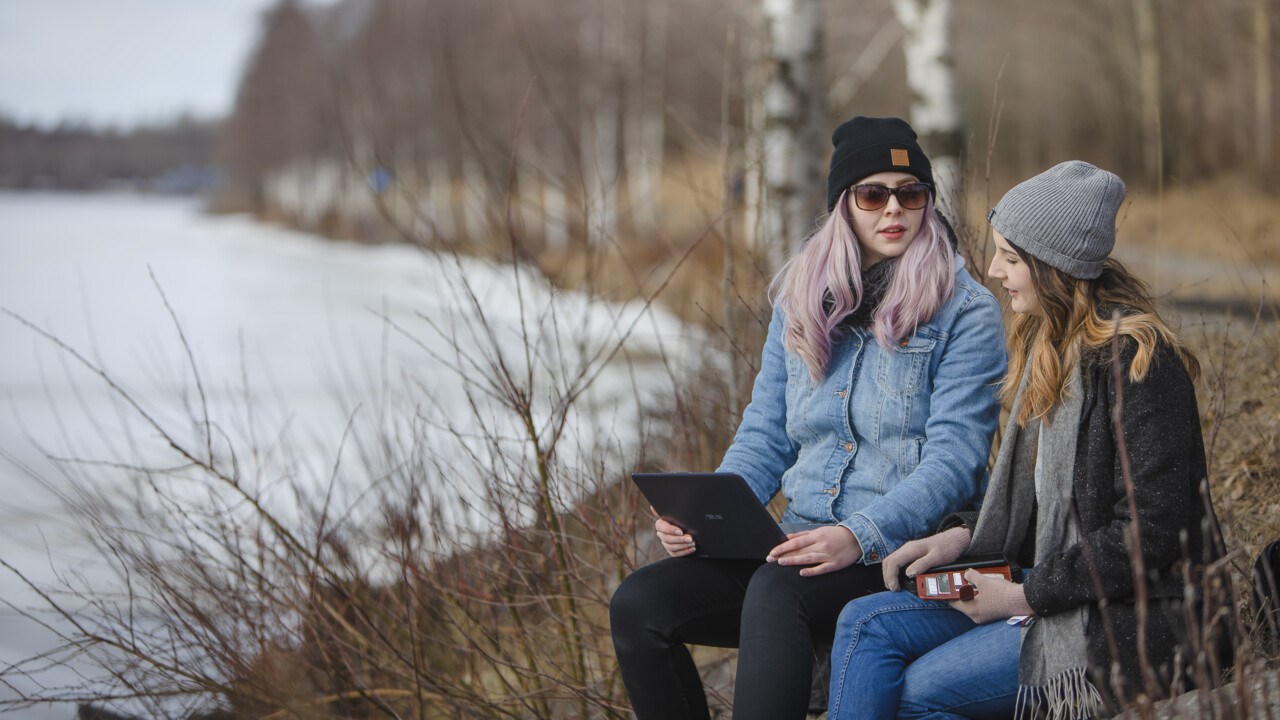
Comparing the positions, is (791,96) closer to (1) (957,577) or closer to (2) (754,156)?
(2) (754,156)

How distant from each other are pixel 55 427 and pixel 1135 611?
8.09 meters

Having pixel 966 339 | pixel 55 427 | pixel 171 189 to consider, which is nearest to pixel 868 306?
pixel 966 339

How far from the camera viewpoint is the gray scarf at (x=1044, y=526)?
192 cm

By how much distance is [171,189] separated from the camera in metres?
121

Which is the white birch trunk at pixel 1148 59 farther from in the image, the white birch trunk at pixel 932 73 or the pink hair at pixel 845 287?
the pink hair at pixel 845 287

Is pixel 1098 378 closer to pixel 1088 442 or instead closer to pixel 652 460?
pixel 1088 442

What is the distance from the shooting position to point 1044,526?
6.68ft

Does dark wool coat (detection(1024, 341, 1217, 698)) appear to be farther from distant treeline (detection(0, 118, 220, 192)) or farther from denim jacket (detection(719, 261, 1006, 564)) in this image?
distant treeline (detection(0, 118, 220, 192))

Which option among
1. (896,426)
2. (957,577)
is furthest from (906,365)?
(957,577)

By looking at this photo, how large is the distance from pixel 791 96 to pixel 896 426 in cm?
315

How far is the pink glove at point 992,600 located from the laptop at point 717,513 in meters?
0.36

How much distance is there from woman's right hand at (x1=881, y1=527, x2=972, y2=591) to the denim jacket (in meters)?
0.06

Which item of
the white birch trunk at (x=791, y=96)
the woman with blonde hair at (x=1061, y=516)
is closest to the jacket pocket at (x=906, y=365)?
the woman with blonde hair at (x=1061, y=516)

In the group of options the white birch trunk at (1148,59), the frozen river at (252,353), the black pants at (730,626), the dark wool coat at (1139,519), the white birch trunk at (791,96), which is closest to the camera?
the dark wool coat at (1139,519)
